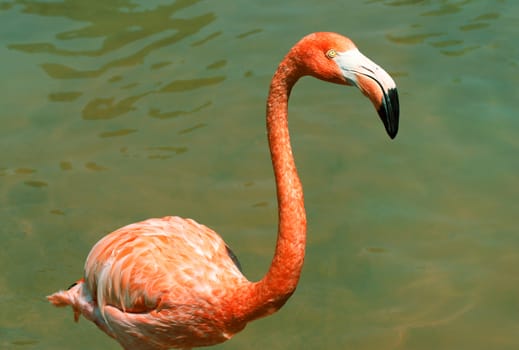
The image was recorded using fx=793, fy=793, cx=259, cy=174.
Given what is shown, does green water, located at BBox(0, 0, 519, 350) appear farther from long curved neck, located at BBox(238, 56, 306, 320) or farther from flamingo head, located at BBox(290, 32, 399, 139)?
flamingo head, located at BBox(290, 32, 399, 139)

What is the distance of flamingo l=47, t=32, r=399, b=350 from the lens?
3.98 m

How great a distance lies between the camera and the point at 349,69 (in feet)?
12.6

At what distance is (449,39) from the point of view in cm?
912

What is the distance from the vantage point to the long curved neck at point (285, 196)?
425cm

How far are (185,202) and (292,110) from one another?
173 cm

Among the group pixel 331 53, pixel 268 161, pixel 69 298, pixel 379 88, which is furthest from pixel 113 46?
pixel 379 88

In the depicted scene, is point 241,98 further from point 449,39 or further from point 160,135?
point 449,39

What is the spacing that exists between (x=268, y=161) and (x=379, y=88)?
4044 mm

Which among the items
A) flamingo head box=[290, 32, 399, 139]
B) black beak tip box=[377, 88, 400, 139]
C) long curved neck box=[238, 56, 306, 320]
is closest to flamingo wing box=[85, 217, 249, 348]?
long curved neck box=[238, 56, 306, 320]

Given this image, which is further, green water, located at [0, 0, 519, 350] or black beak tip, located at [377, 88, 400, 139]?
green water, located at [0, 0, 519, 350]

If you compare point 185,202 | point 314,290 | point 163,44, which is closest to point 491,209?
point 314,290

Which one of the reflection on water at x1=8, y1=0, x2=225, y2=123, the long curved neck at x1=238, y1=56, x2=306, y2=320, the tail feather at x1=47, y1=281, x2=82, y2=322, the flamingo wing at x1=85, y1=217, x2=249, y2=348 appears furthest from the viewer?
the reflection on water at x1=8, y1=0, x2=225, y2=123

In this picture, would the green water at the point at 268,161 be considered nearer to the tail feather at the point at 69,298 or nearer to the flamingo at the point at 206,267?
the tail feather at the point at 69,298

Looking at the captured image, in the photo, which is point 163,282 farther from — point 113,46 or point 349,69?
point 113,46
